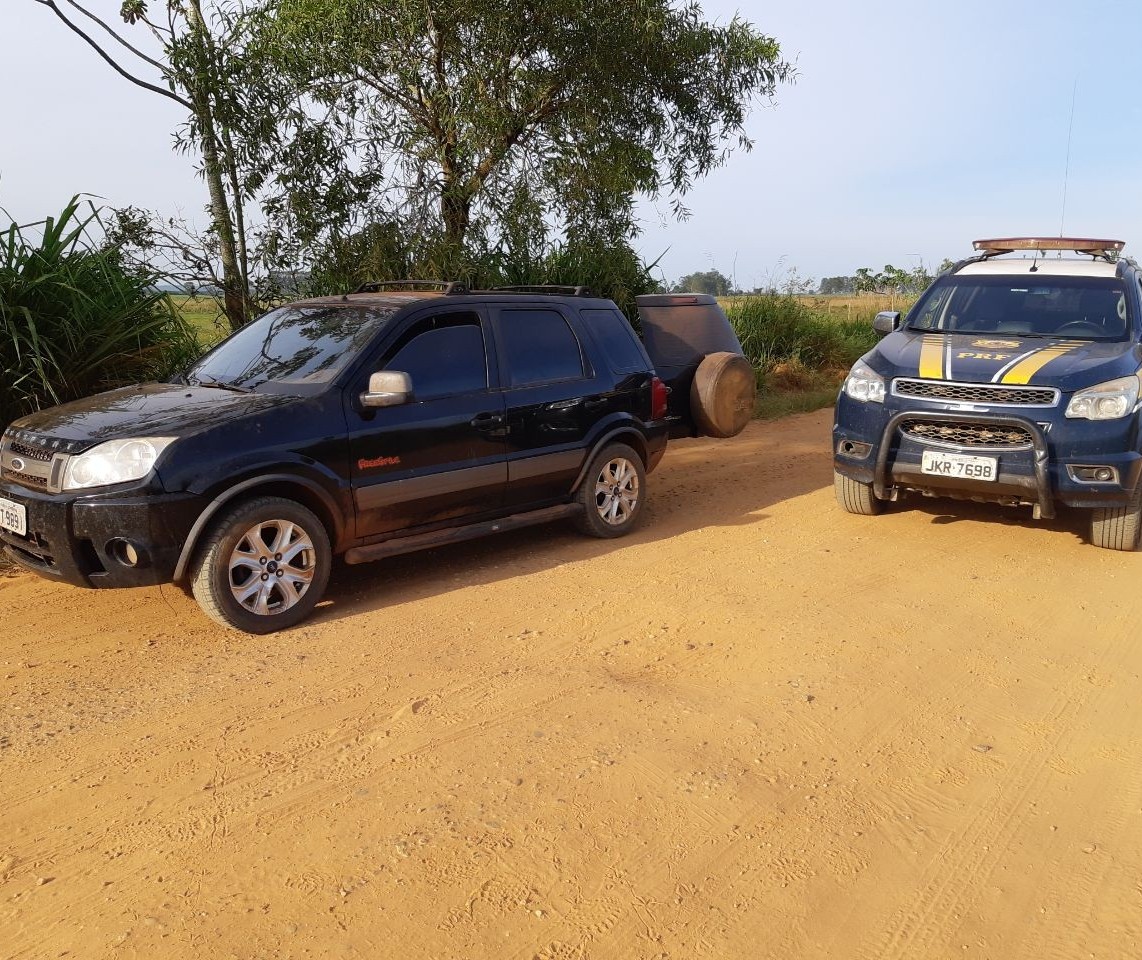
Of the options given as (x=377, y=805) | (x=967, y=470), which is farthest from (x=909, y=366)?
(x=377, y=805)

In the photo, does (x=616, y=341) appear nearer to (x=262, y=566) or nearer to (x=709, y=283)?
(x=262, y=566)

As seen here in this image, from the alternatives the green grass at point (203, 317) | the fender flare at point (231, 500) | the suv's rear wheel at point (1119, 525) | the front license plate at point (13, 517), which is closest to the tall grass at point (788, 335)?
the green grass at point (203, 317)

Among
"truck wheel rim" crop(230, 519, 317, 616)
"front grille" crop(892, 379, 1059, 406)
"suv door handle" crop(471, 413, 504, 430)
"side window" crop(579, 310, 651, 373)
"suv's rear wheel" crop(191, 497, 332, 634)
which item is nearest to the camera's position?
"suv's rear wheel" crop(191, 497, 332, 634)

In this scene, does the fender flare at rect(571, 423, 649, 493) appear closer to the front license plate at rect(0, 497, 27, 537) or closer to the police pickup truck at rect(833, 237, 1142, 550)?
the police pickup truck at rect(833, 237, 1142, 550)

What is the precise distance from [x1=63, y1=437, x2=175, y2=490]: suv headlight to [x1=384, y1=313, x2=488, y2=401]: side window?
1.38 meters

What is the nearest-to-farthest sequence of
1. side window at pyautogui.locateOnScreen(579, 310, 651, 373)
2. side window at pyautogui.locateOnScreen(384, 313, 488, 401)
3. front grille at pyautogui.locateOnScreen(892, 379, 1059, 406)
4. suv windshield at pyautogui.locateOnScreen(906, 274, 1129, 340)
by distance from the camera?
1. side window at pyautogui.locateOnScreen(384, 313, 488, 401)
2. front grille at pyautogui.locateOnScreen(892, 379, 1059, 406)
3. side window at pyautogui.locateOnScreen(579, 310, 651, 373)
4. suv windshield at pyautogui.locateOnScreen(906, 274, 1129, 340)

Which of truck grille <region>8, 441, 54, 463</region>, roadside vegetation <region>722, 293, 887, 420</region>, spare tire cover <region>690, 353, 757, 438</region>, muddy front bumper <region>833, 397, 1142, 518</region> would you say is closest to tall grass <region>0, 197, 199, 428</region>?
truck grille <region>8, 441, 54, 463</region>

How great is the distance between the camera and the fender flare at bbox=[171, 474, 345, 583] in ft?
15.4

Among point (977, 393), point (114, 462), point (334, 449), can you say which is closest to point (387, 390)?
point (334, 449)

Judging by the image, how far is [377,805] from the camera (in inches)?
133

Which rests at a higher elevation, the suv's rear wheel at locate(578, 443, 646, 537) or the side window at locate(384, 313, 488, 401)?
the side window at locate(384, 313, 488, 401)

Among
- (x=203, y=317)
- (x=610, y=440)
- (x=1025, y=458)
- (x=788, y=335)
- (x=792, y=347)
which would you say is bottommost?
(x=792, y=347)

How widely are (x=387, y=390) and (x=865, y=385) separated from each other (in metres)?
3.45

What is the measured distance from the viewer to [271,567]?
16.2ft
